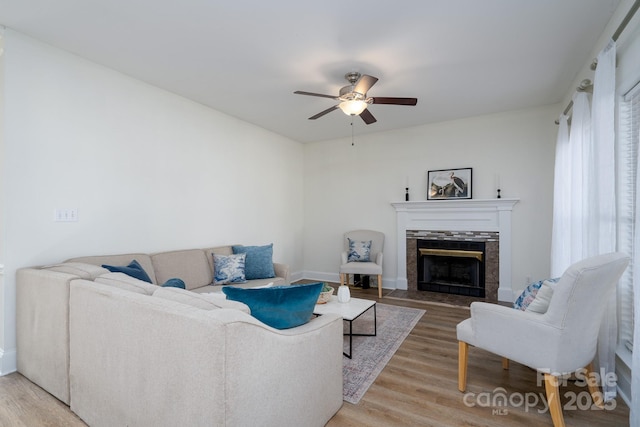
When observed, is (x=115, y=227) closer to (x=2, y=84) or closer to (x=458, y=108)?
(x=2, y=84)

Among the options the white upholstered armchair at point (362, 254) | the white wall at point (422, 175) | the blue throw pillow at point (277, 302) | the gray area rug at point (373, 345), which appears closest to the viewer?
the blue throw pillow at point (277, 302)

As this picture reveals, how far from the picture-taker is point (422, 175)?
5137mm

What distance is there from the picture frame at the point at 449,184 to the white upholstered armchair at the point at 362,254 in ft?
3.85

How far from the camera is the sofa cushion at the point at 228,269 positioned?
3.70 metres

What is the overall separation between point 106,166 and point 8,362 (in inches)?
72.7

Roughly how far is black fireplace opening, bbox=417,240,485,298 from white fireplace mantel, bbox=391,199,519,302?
25 cm

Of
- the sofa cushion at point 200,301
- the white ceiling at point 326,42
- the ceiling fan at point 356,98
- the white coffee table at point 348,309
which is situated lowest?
the white coffee table at point 348,309

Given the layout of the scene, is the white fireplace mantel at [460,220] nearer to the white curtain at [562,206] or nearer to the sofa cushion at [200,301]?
the white curtain at [562,206]

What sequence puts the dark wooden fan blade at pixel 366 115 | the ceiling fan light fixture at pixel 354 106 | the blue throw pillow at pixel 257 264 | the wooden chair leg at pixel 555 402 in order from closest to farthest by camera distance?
the wooden chair leg at pixel 555 402 < the ceiling fan light fixture at pixel 354 106 < the dark wooden fan blade at pixel 366 115 < the blue throw pillow at pixel 257 264

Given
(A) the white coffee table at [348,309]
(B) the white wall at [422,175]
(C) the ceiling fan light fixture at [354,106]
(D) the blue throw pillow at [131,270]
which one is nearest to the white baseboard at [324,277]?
(B) the white wall at [422,175]

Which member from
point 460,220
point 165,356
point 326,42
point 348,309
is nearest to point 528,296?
point 348,309

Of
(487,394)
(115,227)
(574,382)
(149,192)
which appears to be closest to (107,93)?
(149,192)

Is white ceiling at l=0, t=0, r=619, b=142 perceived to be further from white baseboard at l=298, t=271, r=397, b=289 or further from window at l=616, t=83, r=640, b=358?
white baseboard at l=298, t=271, r=397, b=289

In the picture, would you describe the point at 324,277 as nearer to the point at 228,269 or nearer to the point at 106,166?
the point at 228,269
